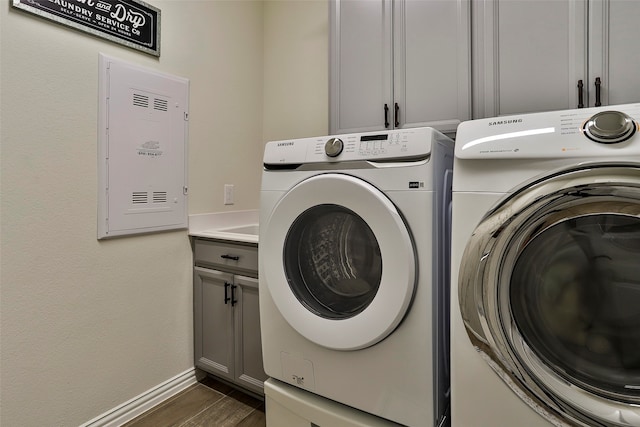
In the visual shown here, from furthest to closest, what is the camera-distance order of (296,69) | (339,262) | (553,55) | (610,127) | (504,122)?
(296,69)
(553,55)
(339,262)
(504,122)
(610,127)

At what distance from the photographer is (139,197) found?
5.47ft

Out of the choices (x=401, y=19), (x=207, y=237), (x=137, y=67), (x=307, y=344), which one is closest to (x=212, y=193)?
(x=207, y=237)

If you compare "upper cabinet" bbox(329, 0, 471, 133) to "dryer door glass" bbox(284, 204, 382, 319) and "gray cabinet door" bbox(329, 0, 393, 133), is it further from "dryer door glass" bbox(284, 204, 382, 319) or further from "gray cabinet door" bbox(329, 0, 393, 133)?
"dryer door glass" bbox(284, 204, 382, 319)

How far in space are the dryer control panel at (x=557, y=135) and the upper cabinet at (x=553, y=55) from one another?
627 mm

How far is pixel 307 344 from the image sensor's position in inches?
48.0

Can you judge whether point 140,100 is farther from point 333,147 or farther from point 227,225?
point 333,147

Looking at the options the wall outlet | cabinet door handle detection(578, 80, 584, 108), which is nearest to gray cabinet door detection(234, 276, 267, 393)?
the wall outlet

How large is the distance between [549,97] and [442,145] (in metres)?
0.62

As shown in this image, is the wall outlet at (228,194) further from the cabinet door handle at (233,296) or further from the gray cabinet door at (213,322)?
the cabinet door handle at (233,296)

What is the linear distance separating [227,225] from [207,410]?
1022 mm

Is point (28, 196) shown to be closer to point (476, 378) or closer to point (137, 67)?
point (137, 67)

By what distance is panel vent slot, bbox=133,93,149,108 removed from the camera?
1.64m

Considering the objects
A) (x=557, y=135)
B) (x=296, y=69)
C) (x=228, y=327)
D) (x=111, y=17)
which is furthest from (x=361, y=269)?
(x=296, y=69)

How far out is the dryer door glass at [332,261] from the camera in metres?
1.16
